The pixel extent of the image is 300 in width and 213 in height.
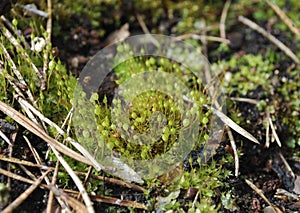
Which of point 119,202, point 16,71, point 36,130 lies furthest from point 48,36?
point 119,202

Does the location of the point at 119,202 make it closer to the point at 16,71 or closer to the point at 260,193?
the point at 260,193

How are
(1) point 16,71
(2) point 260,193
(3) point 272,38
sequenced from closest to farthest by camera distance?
(2) point 260,193 < (1) point 16,71 < (3) point 272,38

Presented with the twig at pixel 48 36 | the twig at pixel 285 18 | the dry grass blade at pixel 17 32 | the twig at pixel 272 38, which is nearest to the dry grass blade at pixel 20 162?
the twig at pixel 48 36

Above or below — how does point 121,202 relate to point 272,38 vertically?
below

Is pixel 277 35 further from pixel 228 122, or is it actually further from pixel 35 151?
pixel 35 151

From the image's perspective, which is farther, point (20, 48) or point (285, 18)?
point (285, 18)

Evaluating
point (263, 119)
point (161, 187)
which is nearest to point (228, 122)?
point (263, 119)
